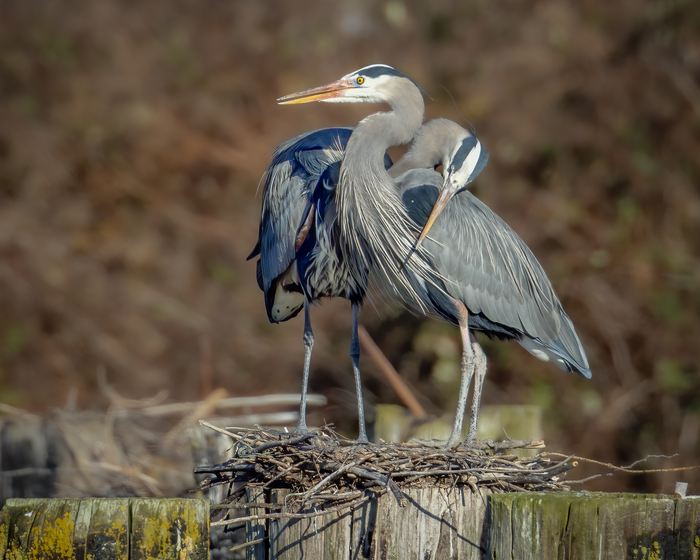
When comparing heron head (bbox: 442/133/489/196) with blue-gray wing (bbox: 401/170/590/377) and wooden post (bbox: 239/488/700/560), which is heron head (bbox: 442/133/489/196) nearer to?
blue-gray wing (bbox: 401/170/590/377)

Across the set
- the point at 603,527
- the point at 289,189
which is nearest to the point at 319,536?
the point at 603,527

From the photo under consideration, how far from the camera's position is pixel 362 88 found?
379 cm

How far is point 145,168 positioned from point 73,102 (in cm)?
150

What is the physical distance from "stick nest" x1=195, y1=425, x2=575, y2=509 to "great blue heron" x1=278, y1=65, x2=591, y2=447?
0.78m

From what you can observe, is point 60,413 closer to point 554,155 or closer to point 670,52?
point 554,155

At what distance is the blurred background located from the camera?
787 cm

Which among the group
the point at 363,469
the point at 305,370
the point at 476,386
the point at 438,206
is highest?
the point at 438,206

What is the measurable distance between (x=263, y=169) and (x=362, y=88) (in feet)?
23.4

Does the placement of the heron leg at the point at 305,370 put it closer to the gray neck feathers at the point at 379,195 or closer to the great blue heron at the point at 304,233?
the great blue heron at the point at 304,233

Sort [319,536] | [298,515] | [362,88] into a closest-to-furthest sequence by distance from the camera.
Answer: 1. [298,515]
2. [319,536]
3. [362,88]

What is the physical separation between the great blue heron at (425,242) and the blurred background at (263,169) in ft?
9.44

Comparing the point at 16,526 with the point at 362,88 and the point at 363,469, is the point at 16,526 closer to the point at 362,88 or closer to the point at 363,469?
the point at 363,469

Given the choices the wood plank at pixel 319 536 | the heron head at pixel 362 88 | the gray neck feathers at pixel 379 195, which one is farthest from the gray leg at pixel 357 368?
the wood plank at pixel 319 536

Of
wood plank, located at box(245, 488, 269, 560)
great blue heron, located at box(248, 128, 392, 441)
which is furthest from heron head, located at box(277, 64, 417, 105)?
wood plank, located at box(245, 488, 269, 560)
